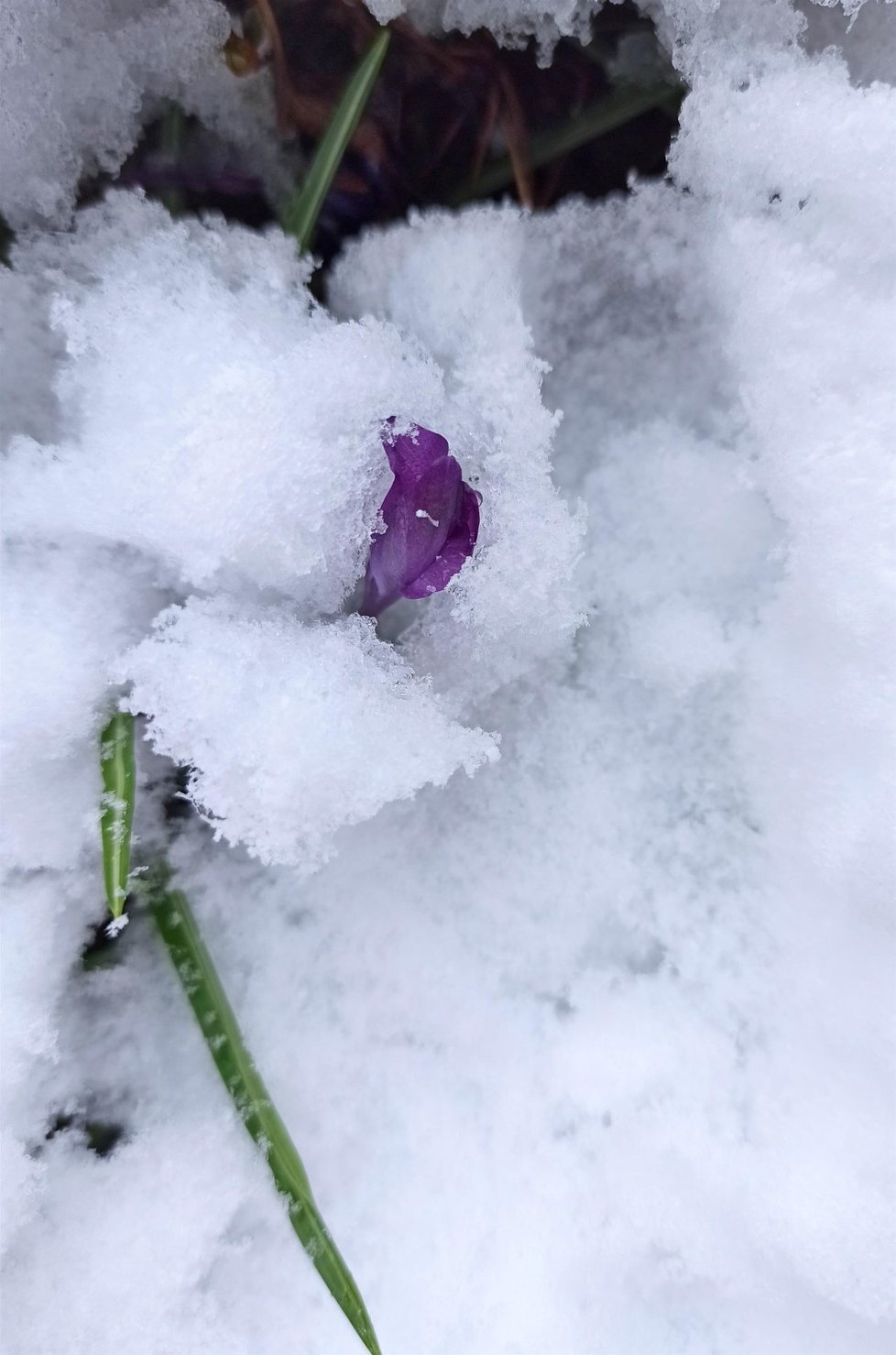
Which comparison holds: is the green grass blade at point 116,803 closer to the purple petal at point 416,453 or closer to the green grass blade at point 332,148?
the purple petal at point 416,453

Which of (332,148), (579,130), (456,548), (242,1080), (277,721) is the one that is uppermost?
(579,130)

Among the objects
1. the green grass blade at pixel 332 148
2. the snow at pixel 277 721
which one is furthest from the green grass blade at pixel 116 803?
the green grass blade at pixel 332 148

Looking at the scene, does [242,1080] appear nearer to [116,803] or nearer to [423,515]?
[116,803]

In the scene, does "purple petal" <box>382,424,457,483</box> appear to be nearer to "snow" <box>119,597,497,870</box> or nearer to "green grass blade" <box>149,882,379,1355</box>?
"snow" <box>119,597,497,870</box>

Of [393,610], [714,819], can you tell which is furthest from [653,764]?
[393,610]

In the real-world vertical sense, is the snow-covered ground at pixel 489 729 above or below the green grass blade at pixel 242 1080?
above

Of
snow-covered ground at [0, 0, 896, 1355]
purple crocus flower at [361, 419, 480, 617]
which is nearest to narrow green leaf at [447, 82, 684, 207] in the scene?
snow-covered ground at [0, 0, 896, 1355]

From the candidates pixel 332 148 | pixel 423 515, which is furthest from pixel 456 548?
pixel 332 148
